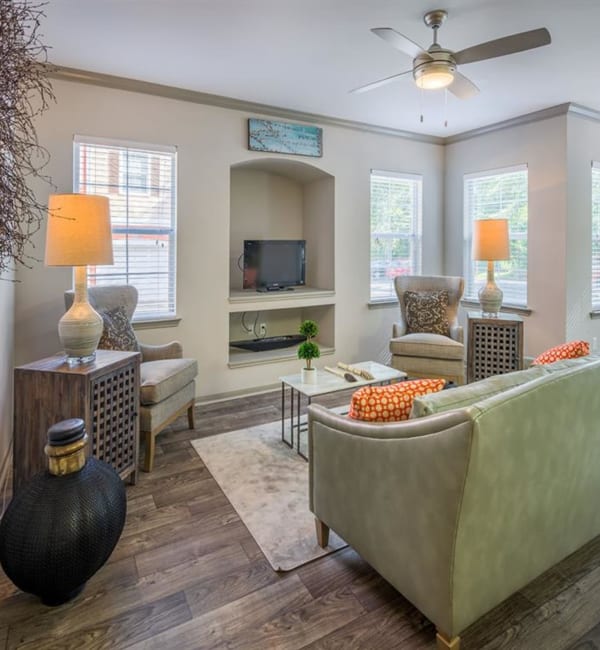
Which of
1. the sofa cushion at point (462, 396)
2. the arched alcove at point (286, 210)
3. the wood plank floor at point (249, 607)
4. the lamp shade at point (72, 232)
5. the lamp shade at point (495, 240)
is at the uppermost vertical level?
the arched alcove at point (286, 210)

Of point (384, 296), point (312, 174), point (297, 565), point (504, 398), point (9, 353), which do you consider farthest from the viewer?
point (384, 296)

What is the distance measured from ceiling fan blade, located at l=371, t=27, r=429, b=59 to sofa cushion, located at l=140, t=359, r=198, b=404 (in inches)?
91.9

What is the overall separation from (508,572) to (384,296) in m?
3.93

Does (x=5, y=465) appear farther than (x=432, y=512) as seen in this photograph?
Yes

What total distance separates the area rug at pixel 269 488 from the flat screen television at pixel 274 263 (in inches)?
66.2

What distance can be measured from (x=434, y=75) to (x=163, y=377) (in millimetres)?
2536

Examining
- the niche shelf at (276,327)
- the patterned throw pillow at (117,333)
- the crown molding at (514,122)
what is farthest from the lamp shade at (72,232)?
the crown molding at (514,122)

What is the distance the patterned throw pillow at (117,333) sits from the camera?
2.99m

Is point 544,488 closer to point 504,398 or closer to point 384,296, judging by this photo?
point 504,398

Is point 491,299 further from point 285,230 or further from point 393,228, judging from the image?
point 285,230

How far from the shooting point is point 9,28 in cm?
134

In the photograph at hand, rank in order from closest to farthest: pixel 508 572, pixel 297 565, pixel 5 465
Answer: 1. pixel 508 572
2. pixel 297 565
3. pixel 5 465

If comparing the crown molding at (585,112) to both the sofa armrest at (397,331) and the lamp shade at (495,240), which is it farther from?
the sofa armrest at (397,331)

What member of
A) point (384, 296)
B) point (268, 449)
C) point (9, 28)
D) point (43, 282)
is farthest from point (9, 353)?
point (384, 296)
